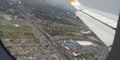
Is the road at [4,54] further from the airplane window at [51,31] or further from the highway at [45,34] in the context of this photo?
the highway at [45,34]

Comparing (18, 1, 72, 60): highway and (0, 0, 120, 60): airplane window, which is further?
(18, 1, 72, 60): highway

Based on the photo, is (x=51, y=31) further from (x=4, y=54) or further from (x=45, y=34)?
(x=4, y=54)

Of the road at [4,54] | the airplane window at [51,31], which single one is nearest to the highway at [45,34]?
the airplane window at [51,31]

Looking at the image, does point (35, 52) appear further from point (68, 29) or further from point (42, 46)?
point (68, 29)

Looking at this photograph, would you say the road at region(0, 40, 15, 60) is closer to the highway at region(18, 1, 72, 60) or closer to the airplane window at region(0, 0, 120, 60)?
the airplane window at region(0, 0, 120, 60)

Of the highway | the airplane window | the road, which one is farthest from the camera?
the highway

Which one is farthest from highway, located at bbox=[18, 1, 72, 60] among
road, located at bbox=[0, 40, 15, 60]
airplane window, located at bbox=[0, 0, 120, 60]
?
road, located at bbox=[0, 40, 15, 60]

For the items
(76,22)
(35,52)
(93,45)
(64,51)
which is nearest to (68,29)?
(76,22)

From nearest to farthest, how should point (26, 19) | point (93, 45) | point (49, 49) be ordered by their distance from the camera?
point (49, 49) → point (93, 45) → point (26, 19)
